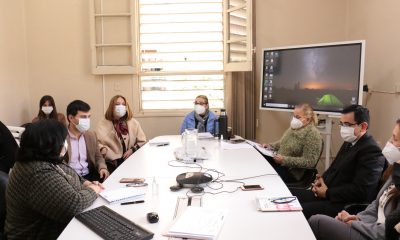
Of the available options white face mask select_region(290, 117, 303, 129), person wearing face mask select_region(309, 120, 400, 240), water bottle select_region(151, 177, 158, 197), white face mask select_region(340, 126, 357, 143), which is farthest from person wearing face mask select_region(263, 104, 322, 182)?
water bottle select_region(151, 177, 158, 197)

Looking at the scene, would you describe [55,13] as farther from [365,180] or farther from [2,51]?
[365,180]

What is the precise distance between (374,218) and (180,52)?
326 cm

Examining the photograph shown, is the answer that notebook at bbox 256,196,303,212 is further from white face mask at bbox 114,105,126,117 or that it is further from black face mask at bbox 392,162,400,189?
white face mask at bbox 114,105,126,117

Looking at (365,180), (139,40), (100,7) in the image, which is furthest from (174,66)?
(365,180)

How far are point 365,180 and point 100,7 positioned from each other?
367 centimetres

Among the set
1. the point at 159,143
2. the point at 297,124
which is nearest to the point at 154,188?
the point at 159,143

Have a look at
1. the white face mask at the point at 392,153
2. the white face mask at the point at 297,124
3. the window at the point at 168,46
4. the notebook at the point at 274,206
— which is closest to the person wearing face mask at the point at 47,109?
the window at the point at 168,46

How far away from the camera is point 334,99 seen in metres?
3.55

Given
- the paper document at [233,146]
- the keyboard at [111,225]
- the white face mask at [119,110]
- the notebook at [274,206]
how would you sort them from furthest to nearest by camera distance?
the white face mask at [119,110] → the paper document at [233,146] → the notebook at [274,206] → the keyboard at [111,225]

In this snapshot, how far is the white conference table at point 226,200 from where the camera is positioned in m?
1.45

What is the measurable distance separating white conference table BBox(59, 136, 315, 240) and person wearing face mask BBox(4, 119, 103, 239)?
0.36ft

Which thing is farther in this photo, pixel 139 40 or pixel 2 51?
pixel 139 40

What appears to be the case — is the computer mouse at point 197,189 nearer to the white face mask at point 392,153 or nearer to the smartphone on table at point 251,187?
the smartphone on table at point 251,187

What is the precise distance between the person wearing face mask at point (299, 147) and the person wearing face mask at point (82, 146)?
151cm
